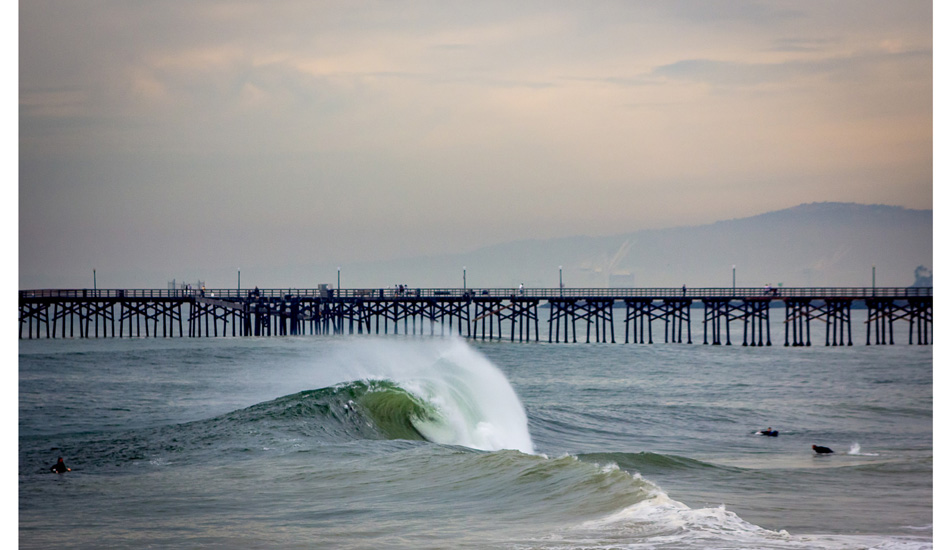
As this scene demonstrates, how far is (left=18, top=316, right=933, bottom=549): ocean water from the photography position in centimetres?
919

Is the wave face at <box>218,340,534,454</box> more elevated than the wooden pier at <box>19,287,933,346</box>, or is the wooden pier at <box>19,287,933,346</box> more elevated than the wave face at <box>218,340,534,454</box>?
the wooden pier at <box>19,287,933,346</box>

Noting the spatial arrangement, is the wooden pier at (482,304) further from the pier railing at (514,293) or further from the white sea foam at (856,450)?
the white sea foam at (856,450)

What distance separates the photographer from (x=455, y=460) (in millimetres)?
12727

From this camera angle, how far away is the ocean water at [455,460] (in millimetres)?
9188

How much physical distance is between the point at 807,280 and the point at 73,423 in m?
78.7

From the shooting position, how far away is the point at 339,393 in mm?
18047

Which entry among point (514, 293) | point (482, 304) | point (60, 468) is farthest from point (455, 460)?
point (514, 293)

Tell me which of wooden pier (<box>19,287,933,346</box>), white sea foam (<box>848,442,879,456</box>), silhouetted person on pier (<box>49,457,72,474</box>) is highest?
wooden pier (<box>19,287,933,346</box>)

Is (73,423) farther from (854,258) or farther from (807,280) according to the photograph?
(807,280)

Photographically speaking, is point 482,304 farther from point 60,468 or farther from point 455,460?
point 60,468

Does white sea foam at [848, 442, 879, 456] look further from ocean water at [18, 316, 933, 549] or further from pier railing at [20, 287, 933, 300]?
pier railing at [20, 287, 933, 300]

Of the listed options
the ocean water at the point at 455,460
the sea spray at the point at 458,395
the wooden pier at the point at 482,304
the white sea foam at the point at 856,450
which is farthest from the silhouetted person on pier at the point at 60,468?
the wooden pier at the point at 482,304

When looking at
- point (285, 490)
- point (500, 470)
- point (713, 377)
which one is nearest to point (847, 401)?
point (713, 377)

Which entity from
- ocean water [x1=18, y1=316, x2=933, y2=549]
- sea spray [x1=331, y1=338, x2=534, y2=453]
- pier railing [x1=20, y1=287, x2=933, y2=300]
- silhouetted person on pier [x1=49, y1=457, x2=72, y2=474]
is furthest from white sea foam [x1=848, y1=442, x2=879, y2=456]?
pier railing [x1=20, y1=287, x2=933, y2=300]
